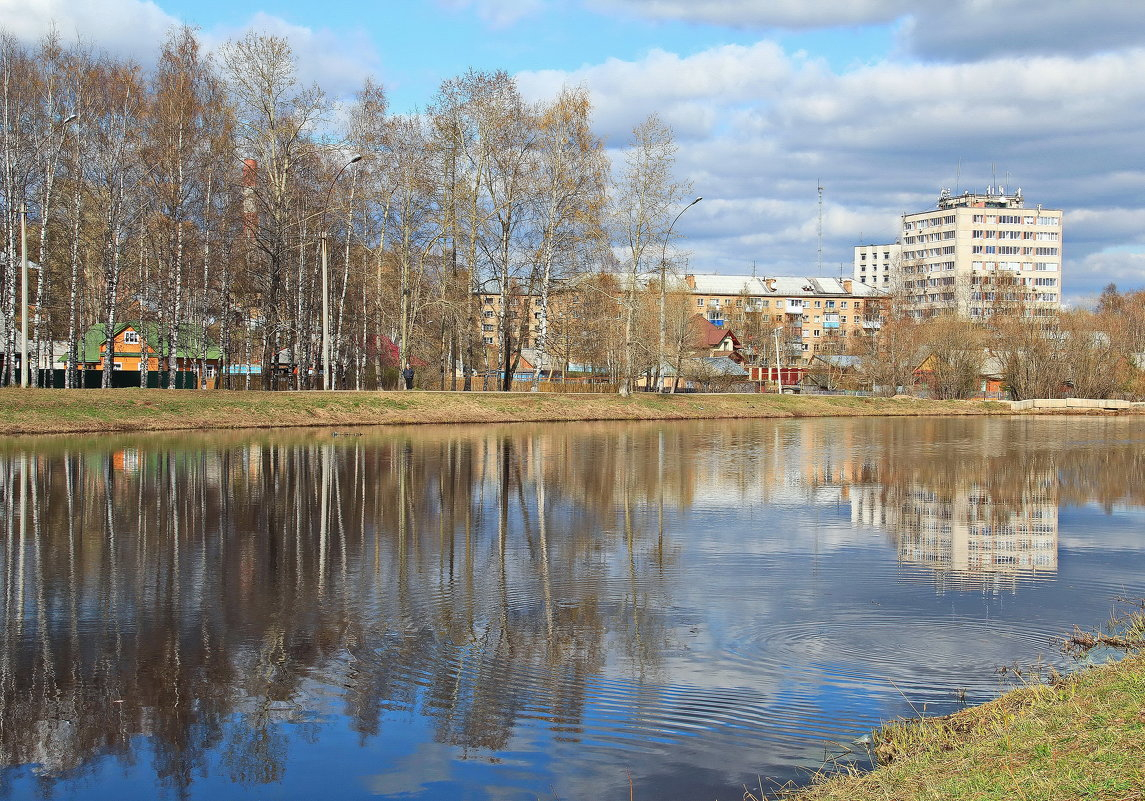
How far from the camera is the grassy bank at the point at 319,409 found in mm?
34312

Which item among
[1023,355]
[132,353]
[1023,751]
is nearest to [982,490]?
[1023,751]

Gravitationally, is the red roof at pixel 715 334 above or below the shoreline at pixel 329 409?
above

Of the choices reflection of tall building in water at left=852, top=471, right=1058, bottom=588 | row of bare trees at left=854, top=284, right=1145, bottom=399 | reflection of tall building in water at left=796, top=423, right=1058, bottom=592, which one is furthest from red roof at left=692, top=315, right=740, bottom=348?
reflection of tall building in water at left=852, top=471, right=1058, bottom=588

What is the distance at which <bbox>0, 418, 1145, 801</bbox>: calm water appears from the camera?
615 centimetres

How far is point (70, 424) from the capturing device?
33688mm

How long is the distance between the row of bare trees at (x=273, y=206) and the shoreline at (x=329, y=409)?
281 centimetres

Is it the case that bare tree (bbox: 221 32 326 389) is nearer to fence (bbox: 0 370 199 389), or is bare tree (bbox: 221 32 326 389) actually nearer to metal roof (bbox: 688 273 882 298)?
fence (bbox: 0 370 199 389)

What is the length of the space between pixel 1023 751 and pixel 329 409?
37.0m

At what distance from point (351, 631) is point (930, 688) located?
4.67 metres

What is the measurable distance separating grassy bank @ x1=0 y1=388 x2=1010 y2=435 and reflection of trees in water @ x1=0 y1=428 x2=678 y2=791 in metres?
16.3

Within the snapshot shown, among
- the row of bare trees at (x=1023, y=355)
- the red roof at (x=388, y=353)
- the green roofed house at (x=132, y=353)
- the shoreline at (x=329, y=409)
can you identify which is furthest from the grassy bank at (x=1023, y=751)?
the row of bare trees at (x=1023, y=355)

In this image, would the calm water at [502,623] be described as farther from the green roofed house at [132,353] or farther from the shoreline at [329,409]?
the green roofed house at [132,353]

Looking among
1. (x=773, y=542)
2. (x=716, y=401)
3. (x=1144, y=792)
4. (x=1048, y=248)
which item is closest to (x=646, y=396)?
(x=716, y=401)

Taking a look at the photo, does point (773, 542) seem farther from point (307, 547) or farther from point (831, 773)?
point (831, 773)
